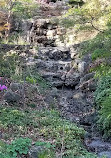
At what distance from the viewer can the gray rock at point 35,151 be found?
3320 millimetres

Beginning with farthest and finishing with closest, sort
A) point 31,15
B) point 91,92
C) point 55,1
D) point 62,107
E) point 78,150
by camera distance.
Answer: point 55,1, point 31,15, point 91,92, point 62,107, point 78,150

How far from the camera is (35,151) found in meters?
3.39

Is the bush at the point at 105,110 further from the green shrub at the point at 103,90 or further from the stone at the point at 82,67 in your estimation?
the stone at the point at 82,67

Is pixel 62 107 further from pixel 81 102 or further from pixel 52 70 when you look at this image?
pixel 52 70

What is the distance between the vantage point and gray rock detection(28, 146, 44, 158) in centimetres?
332

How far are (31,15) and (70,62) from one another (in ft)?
21.3

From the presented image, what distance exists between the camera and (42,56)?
9945 mm

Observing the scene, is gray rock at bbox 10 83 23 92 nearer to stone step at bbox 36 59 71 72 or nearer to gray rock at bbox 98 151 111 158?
stone step at bbox 36 59 71 72

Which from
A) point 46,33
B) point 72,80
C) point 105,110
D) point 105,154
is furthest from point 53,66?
point 105,154

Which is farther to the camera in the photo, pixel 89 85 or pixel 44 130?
pixel 89 85

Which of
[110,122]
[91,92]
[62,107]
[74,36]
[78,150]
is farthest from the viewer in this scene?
[74,36]

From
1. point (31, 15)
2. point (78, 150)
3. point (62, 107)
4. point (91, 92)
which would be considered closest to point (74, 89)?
point (91, 92)

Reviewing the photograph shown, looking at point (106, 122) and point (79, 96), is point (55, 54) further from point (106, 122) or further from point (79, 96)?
point (106, 122)

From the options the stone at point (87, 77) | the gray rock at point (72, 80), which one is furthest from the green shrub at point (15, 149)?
the gray rock at point (72, 80)
